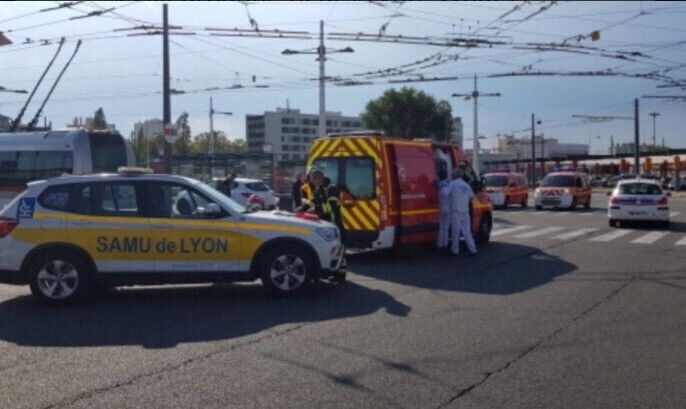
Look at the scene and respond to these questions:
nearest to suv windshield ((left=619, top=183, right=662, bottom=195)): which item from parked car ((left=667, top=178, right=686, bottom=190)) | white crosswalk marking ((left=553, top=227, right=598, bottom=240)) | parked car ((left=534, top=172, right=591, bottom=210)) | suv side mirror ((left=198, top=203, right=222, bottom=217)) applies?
white crosswalk marking ((left=553, top=227, right=598, bottom=240))

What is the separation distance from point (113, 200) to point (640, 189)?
18.6 m

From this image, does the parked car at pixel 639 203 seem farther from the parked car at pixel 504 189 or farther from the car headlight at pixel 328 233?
the car headlight at pixel 328 233

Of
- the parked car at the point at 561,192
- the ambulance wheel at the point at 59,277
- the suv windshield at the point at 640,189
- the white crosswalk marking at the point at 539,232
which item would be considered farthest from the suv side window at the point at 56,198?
the parked car at the point at 561,192

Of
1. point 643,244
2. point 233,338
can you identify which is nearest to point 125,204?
point 233,338

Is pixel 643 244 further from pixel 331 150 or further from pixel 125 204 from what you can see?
pixel 125 204

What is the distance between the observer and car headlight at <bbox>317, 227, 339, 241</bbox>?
10688 mm

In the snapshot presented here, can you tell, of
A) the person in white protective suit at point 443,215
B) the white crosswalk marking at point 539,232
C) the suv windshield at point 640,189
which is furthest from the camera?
the suv windshield at point 640,189

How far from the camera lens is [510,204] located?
3862 cm

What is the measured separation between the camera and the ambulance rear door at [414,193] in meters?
14.8

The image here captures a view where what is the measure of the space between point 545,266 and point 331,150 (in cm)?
453

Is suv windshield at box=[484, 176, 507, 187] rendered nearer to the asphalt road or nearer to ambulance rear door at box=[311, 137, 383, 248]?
ambulance rear door at box=[311, 137, 383, 248]

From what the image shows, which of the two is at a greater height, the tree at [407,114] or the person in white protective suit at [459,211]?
the tree at [407,114]

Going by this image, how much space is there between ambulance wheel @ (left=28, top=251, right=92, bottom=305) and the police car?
1 cm

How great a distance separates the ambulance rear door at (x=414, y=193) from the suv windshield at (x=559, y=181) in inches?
811
